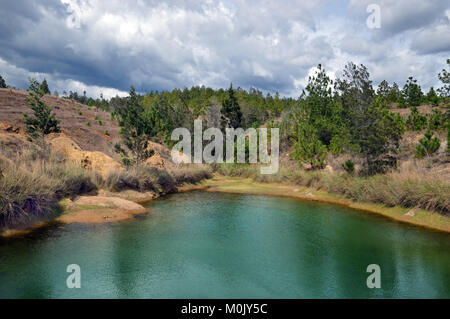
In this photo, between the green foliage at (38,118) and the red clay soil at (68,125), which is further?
the red clay soil at (68,125)

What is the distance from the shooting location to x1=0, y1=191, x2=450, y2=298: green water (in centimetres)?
875

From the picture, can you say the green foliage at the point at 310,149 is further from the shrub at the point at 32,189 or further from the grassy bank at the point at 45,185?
the shrub at the point at 32,189

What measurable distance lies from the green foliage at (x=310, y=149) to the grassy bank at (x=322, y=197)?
2.71 metres

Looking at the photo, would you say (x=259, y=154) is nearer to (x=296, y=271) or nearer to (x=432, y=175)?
(x=432, y=175)

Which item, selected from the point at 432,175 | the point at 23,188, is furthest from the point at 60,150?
the point at 432,175

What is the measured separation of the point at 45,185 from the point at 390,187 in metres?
18.4

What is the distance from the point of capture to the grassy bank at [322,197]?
1551 centimetres

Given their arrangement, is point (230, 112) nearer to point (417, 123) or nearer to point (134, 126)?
point (134, 126)

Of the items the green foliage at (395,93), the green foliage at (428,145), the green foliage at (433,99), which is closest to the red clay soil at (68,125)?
the green foliage at (428,145)

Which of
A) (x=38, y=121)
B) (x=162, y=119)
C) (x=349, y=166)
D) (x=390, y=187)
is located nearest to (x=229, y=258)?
(x=390, y=187)

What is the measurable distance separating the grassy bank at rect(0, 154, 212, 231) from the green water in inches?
50.1
